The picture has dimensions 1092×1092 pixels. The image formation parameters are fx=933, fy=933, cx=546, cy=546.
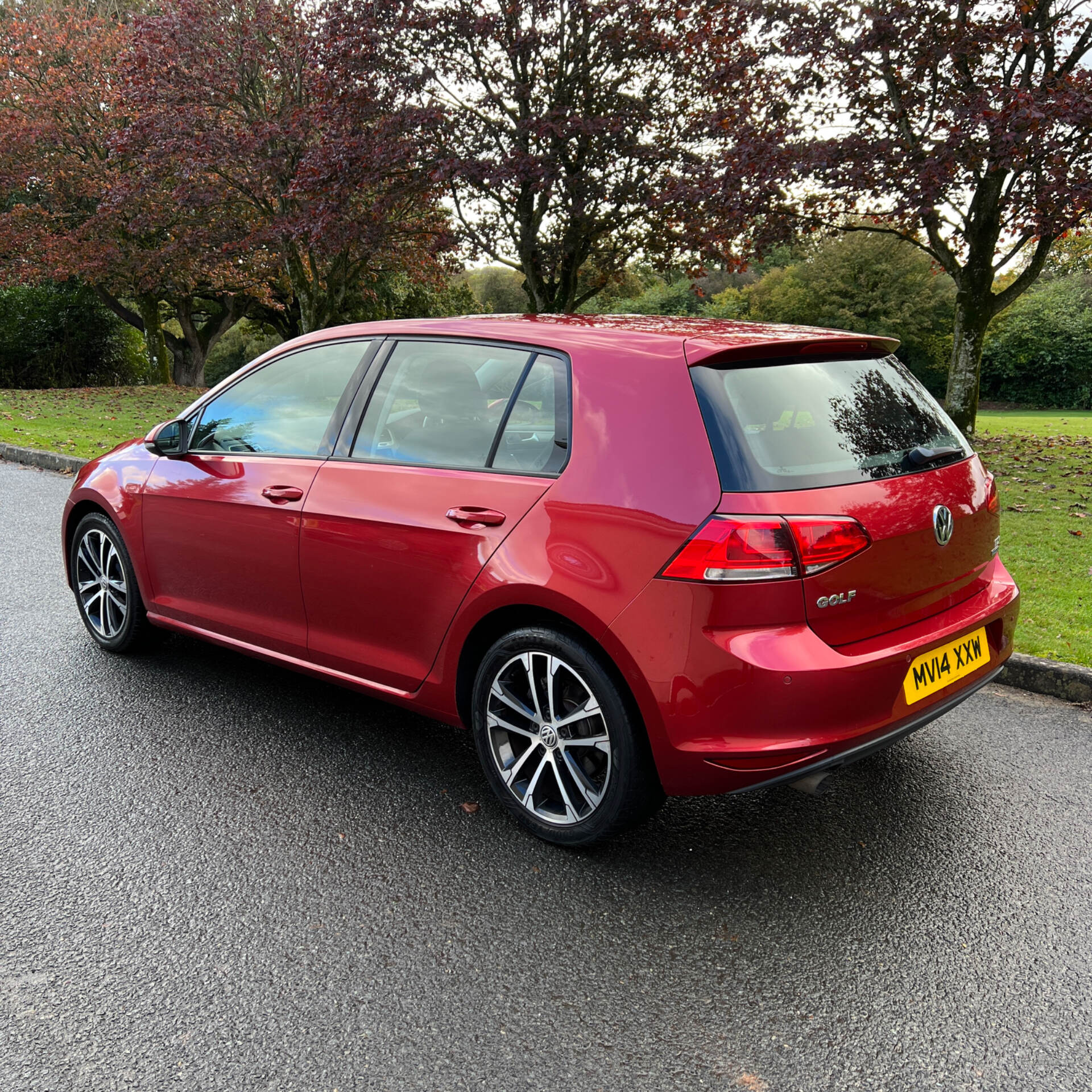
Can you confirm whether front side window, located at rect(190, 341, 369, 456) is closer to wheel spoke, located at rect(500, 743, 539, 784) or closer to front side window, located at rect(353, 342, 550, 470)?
front side window, located at rect(353, 342, 550, 470)

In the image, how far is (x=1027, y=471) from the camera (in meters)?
12.0

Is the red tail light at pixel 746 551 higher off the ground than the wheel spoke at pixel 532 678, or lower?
higher

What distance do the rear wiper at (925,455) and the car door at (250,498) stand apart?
2.08 metres

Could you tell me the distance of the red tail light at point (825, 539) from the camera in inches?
103

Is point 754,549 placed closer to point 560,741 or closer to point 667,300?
point 560,741

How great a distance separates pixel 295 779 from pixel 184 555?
50.2 inches

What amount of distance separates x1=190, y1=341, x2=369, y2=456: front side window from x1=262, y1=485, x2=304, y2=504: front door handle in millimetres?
156

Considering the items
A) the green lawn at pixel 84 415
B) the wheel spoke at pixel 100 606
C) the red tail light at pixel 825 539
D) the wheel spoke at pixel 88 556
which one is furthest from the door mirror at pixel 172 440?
the green lawn at pixel 84 415

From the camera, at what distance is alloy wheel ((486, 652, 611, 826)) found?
9.75 feet

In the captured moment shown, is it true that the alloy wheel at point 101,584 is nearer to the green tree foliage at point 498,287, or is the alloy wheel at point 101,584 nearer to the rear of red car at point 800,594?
the rear of red car at point 800,594

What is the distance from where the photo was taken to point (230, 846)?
308 centimetres

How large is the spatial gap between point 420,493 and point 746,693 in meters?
1.36

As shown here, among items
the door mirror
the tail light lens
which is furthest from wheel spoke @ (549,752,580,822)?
the door mirror

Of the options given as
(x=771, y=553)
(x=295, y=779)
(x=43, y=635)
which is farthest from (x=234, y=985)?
(x=43, y=635)
